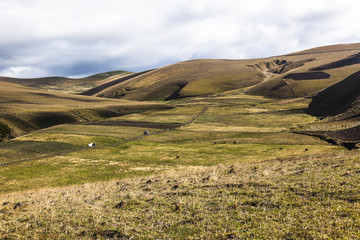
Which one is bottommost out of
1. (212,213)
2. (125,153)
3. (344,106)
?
(125,153)

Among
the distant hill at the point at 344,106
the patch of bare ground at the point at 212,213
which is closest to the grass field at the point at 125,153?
the patch of bare ground at the point at 212,213

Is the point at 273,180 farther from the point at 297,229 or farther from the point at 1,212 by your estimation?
the point at 1,212

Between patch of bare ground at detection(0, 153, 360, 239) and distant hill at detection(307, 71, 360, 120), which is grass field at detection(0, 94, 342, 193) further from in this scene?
distant hill at detection(307, 71, 360, 120)

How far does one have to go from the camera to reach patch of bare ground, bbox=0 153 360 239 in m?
12.3

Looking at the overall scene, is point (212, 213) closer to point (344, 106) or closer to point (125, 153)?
point (125, 153)

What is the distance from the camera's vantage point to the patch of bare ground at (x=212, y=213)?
12.3m

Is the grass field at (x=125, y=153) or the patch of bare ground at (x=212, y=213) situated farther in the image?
the grass field at (x=125, y=153)

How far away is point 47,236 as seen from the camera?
13719 mm

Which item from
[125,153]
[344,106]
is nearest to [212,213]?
[125,153]

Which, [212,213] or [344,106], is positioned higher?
[344,106]

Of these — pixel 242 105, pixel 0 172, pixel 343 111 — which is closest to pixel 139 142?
pixel 0 172

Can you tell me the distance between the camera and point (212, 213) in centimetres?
1516

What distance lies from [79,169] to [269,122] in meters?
93.0

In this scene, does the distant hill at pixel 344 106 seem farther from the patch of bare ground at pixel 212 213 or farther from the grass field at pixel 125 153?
the patch of bare ground at pixel 212 213
